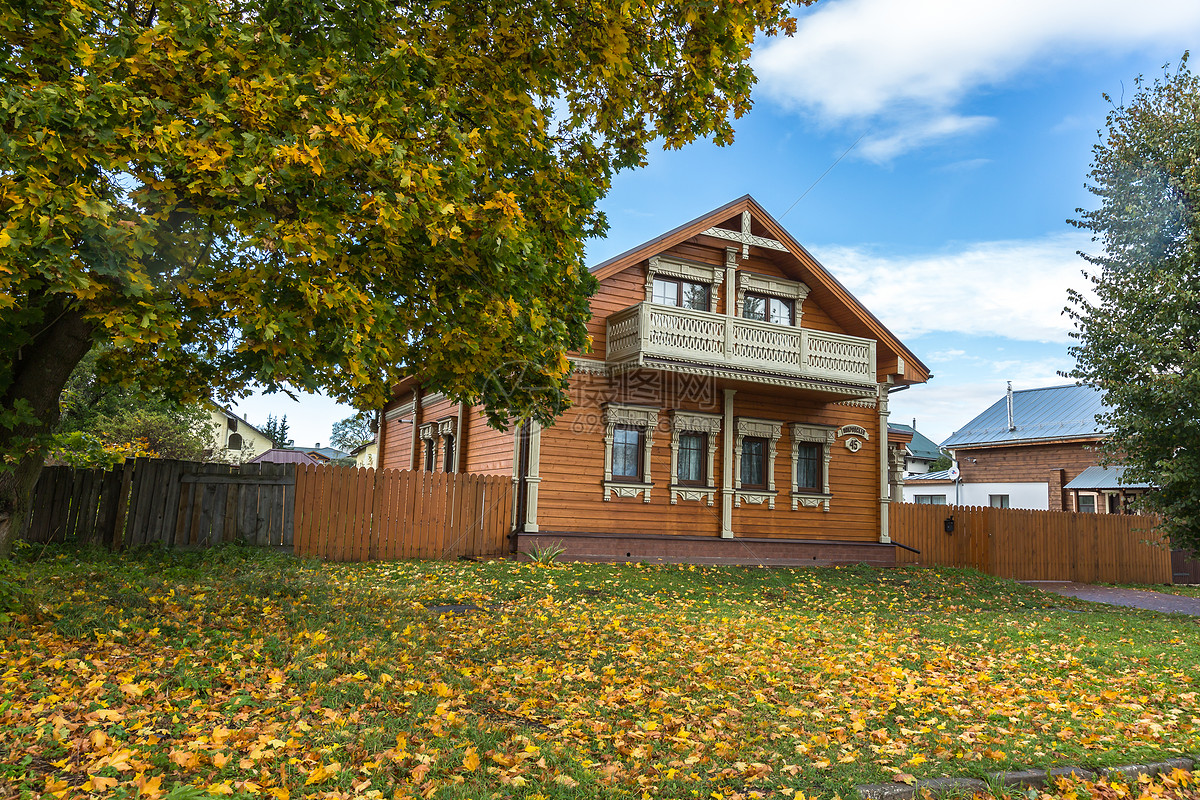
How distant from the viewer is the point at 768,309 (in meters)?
18.8

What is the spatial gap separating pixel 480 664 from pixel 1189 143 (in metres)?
15.7

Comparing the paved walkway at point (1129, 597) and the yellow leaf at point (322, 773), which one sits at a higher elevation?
the yellow leaf at point (322, 773)

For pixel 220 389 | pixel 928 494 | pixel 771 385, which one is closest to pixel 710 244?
pixel 771 385

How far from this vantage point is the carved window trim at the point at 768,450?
17.9 meters

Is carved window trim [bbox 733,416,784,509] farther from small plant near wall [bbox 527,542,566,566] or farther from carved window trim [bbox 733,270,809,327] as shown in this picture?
small plant near wall [bbox 527,542,566,566]

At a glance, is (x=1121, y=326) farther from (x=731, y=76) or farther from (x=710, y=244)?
(x=731, y=76)

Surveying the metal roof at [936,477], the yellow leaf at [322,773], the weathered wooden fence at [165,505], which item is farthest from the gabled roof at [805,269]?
the metal roof at [936,477]

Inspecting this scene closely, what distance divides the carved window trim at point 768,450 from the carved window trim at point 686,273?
9.72ft

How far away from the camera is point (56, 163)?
5.12 metres

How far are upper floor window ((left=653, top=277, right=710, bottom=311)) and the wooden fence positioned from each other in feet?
25.8

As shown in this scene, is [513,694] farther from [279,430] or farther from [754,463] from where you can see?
[279,430]

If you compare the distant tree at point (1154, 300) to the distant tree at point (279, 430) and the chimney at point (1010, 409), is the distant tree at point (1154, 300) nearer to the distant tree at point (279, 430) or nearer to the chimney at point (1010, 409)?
the chimney at point (1010, 409)

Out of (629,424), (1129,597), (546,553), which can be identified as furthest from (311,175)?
(1129,597)

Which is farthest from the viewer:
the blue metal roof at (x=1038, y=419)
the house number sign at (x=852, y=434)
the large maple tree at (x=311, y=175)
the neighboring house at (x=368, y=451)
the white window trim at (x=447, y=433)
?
the neighboring house at (x=368, y=451)
